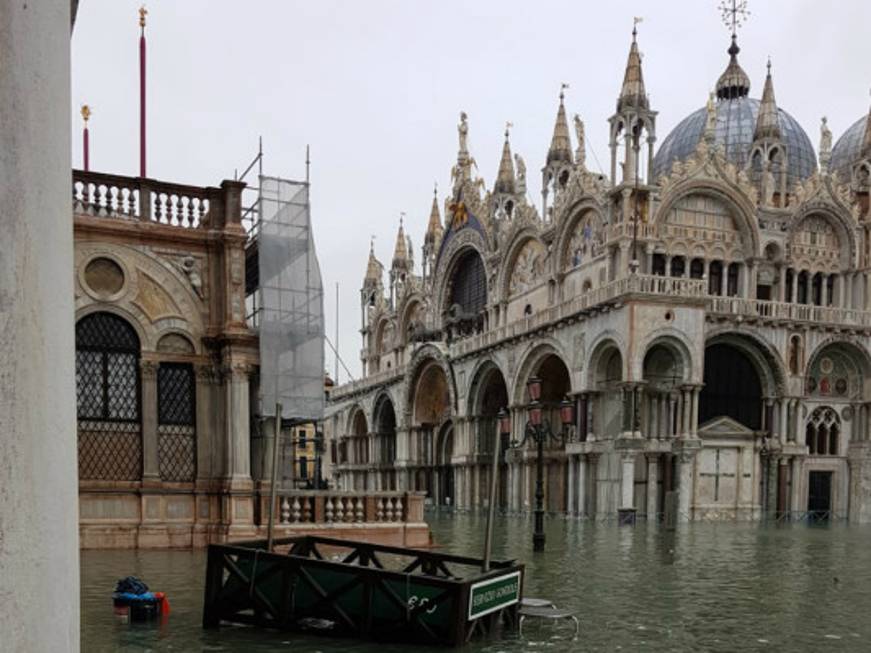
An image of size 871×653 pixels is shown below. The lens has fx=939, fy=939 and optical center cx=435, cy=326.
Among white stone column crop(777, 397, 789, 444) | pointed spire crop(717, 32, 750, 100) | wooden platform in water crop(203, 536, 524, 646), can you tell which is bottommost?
white stone column crop(777, 397, 789, 444)

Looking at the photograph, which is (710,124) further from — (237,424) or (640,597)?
(640,597)

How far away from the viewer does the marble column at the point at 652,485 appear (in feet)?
125

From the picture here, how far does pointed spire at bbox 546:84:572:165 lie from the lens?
49719mm

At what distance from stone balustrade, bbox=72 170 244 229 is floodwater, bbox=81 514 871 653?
22.8 ft

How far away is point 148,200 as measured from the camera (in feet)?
65.1

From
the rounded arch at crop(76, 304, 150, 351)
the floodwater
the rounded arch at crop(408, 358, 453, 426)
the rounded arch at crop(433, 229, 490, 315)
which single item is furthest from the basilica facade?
the rounded arch at crop(76, 304, 150, 351)

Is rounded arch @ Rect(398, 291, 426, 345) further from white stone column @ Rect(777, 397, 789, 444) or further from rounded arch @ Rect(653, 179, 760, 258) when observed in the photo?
white stone column @ Rect(777, 397, 789, 444)

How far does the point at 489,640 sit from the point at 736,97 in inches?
2179

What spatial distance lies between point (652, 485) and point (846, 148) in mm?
33164

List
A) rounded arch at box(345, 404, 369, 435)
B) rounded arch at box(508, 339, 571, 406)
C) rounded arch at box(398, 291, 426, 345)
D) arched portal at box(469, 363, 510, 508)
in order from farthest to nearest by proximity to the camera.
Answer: rounded arch at box(345, 404, 369, 435)
rounded arch at box(398, 291, 426, 345)
arched portal at box(469, 363, 510, 508)
rounded arch at box(508, 339, 571, 406)

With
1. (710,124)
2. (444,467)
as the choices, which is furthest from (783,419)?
(444,467)

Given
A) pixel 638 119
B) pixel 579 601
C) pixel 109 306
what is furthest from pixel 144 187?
pixel 638 119

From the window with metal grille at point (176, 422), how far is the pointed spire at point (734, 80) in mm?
48883

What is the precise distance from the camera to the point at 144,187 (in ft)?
65.1
